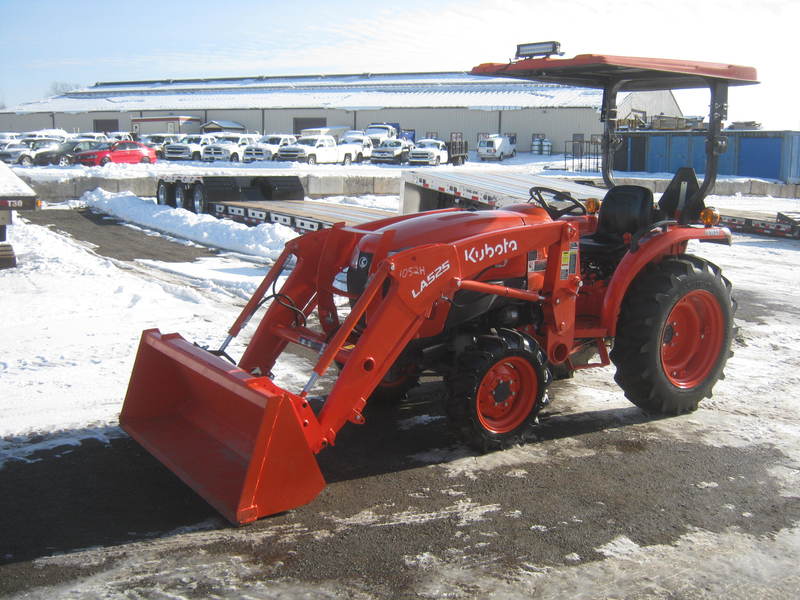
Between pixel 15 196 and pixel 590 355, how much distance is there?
7836 millimetres

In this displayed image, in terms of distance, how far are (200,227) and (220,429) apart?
32.9 feet

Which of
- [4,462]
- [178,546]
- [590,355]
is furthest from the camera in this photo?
[590,355]

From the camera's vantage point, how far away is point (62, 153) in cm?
3119

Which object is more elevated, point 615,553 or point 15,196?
point 15,196

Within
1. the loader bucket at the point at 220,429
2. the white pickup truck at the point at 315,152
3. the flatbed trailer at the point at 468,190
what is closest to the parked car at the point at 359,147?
the white pickup truck at the point at 315,152

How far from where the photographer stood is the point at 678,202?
5.98 m

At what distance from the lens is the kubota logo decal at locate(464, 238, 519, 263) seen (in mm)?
4759

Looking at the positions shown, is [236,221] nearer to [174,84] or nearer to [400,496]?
[400,496]

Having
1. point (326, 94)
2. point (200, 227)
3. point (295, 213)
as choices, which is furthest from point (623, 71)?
point (326, 94)

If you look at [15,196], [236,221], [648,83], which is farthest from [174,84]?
[648,83]

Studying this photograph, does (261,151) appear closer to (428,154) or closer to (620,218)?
(428,154)

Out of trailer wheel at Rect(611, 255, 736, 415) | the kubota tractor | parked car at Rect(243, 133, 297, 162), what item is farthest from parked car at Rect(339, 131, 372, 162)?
trailer wheel at Rect(611, 255, 736, 415)

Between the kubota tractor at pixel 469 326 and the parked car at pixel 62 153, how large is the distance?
2820 cm

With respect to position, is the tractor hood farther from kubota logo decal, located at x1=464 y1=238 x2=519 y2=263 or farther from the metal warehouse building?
the metal warehouse building
